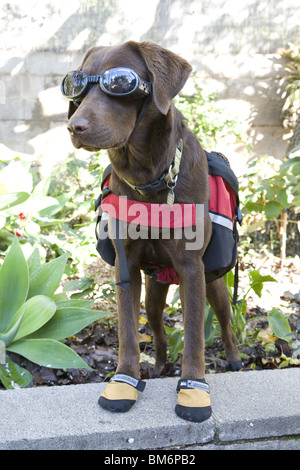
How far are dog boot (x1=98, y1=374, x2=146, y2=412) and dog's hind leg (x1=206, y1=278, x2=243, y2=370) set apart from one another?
0.66 meters

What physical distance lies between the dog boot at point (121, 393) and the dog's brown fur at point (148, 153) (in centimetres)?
4

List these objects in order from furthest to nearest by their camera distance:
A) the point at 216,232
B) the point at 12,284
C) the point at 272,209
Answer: the point at 272,209 → the point at 12,284 → the point at 216,232

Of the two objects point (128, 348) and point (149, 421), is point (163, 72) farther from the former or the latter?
point (149, 421)

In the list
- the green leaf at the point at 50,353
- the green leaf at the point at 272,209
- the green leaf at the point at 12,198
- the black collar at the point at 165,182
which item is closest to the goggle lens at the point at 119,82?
the black collar at the point at 165,182

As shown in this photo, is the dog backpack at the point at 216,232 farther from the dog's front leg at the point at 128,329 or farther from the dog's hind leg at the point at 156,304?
the dog's hind leg at the point at 156,304

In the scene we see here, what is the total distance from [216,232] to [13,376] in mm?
1179

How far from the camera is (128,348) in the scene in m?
2.25

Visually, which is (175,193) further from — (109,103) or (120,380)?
(120,380)

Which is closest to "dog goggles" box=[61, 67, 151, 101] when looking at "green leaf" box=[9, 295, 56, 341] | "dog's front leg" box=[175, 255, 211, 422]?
"dog's front leg" box=[175, 255, 211, 422]

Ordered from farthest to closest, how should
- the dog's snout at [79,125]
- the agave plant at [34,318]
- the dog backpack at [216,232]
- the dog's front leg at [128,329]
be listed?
the agave plant at [34,318]
the dog backpack at [216,232]
the dog's front leg at [128,329]
the dog's snout at [79,125]

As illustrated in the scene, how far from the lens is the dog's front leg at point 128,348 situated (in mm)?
2176

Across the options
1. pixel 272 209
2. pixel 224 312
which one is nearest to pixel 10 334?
pixel 224 312
